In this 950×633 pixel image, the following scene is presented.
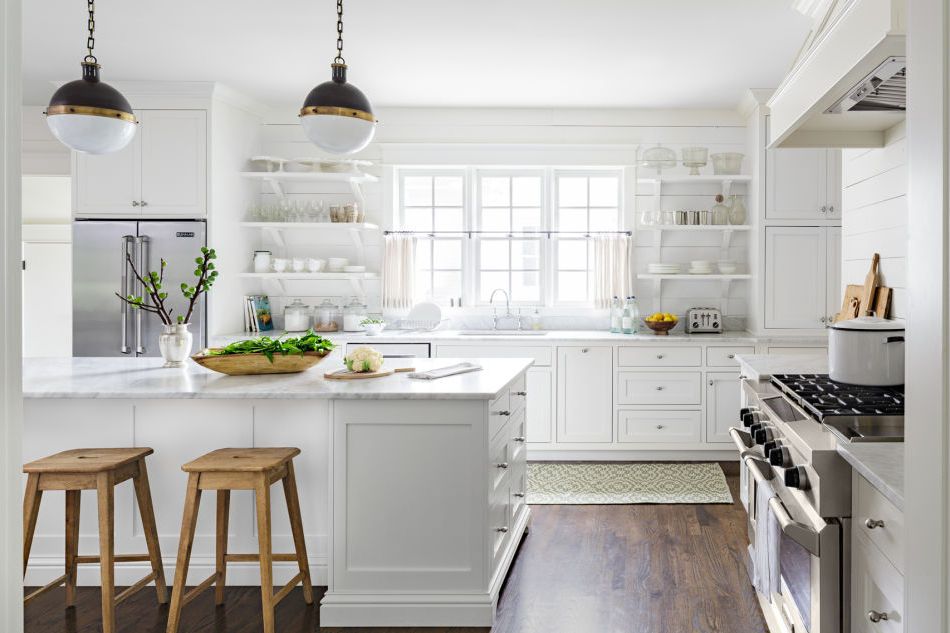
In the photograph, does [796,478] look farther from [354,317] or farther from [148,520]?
[354,317]

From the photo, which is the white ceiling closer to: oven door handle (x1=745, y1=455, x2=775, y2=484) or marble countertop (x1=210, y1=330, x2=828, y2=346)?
marble countertop (x1=210, y1=330, x2=828, y2=346)

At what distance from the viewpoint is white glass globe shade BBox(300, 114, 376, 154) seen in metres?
2.82

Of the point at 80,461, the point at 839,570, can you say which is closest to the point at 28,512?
the point at 80,461

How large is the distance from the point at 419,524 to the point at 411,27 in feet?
8.38

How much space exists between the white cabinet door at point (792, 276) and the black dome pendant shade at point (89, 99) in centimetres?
411

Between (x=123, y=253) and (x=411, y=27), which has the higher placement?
(x=411, y=27)

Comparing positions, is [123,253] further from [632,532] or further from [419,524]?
[632,532]

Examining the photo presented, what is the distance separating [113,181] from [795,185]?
4685 millimetres

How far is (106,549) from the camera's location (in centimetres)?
260

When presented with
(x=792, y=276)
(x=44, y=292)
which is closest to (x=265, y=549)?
(x=792, y=276)

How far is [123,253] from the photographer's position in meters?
5.02

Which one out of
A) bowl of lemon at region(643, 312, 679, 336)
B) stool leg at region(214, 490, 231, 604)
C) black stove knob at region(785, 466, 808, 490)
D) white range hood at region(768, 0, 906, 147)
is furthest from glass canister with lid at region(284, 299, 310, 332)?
black stove knob at region(785, 466, 808, 490)

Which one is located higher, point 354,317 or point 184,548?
point 354,317

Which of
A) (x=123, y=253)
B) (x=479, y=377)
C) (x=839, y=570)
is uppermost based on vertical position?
(x=123, y=253)
